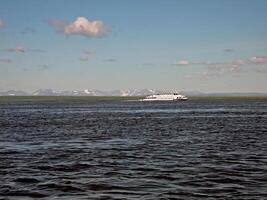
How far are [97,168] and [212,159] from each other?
6830 mm

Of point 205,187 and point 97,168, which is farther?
point 97,168

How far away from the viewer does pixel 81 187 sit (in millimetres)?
19641

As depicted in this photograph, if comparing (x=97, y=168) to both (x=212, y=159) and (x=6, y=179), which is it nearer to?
(x=6, y=179)

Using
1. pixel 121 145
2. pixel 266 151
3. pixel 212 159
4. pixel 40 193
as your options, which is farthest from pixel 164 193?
pixel 121 145

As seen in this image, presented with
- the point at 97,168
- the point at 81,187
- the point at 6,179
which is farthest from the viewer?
the point at 97,168

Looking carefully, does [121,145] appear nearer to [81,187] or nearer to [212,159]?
[212,159]

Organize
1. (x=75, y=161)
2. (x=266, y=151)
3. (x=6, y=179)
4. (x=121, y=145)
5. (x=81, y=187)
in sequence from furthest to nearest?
(x=121, y=145) < (x=266, y=151) < (x=75, y=161) < (x=6, y=179) < (x=81, y=187)

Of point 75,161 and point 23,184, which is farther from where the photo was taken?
point 75,161

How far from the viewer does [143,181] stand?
68.2 ft

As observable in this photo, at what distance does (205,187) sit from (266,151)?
13281mm

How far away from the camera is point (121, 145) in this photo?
36.8 metres

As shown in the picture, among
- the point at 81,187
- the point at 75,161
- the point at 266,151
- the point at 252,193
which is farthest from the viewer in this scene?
the point at 266,151

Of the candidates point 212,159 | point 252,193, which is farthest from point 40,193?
point 212,159

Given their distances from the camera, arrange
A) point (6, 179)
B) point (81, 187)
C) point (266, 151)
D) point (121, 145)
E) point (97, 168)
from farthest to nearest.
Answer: point (121, 145)
point (266, 151)
point (97, 168)
point (6, 179)
point (81, 187)
